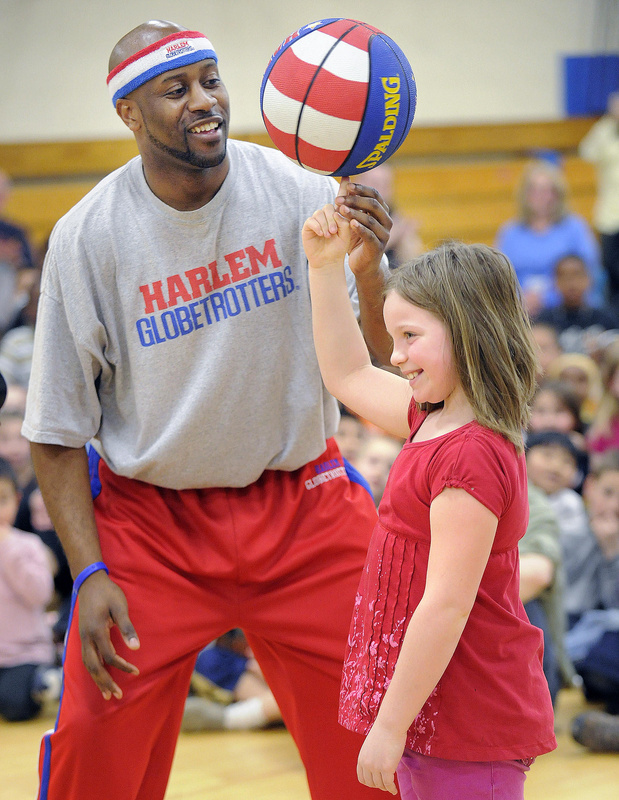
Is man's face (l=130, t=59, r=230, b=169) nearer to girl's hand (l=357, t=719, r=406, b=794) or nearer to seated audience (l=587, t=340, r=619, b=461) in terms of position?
girl's hand (l=357, t=719, r=406, b=794)

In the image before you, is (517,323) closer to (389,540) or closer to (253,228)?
(389,540)

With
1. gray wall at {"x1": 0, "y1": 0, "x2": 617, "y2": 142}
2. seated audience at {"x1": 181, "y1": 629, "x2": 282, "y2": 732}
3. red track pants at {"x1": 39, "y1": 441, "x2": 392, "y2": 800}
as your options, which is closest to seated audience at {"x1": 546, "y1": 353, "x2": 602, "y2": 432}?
seated audience at {"x1": 181, "y1": 629, "x2": 282, "y2": 732}

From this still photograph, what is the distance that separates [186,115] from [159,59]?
0.13m

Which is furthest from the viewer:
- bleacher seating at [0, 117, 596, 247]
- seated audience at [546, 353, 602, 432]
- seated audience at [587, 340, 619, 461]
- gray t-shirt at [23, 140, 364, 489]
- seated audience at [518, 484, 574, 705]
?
bleacher seating at [0, 117, 596, 247]

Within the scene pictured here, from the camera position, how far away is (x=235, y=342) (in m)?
2.15

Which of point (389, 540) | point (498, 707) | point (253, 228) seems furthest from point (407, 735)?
point (253, 228)

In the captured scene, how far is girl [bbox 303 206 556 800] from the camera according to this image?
157 centimetres

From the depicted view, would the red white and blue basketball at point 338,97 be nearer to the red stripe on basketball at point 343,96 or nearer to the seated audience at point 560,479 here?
the red stripe on basketball at point 343,96

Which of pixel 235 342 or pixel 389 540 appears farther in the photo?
pixel 235 342

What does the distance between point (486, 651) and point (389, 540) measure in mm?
245

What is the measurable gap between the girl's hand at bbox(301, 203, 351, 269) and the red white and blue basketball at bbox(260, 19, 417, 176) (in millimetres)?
99

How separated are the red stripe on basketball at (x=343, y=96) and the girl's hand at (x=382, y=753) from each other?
3.57 feet

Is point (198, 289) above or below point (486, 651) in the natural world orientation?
above

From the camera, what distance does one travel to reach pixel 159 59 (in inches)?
79.6
